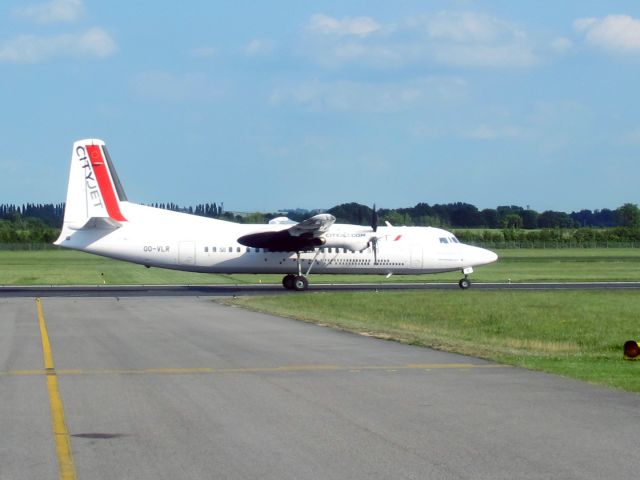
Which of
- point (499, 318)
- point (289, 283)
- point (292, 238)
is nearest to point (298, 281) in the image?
point (289, 283)

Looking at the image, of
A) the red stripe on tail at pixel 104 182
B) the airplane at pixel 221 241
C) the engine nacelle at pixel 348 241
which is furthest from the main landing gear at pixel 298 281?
the red stripe on tail at pixel 104 182

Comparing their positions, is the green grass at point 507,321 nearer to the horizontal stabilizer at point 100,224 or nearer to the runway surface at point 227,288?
the runway surface at point 227,288

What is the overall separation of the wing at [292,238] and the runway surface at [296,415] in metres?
25.2

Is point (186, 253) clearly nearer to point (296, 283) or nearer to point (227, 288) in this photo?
point (227, 288)

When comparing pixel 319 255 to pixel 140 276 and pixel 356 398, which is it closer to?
pixel 140 276

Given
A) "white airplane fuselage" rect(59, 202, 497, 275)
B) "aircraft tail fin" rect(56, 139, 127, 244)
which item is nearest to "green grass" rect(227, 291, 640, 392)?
"white airplane fuselage" rect(59, 202, 497, 275)

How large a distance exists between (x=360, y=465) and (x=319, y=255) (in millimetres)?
39279

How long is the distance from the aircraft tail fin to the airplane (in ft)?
0.16

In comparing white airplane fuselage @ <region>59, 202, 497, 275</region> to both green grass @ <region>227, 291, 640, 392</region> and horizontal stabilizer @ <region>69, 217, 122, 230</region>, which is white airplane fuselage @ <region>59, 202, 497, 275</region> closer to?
horizontal stabilizer @ <region>69, 217, 122, 230</region>

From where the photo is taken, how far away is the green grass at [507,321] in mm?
18016

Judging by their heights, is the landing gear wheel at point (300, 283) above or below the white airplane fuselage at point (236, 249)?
below

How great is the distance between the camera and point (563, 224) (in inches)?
7736

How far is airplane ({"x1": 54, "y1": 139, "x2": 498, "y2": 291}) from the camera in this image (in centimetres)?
4584

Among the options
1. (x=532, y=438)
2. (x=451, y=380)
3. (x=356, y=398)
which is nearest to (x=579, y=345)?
(x=451, y=380)
